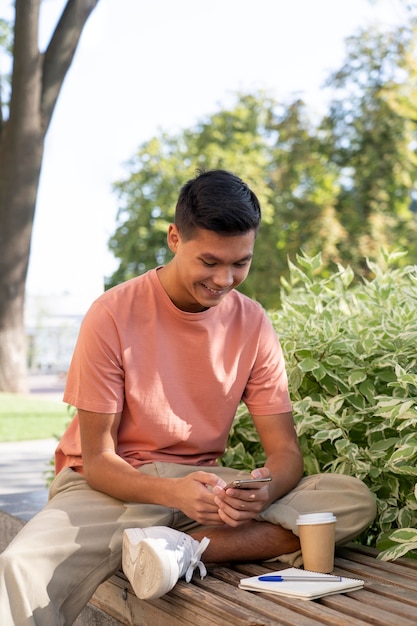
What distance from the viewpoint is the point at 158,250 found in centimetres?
2431

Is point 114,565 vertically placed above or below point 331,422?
below

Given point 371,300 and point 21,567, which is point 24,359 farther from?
point 21,567

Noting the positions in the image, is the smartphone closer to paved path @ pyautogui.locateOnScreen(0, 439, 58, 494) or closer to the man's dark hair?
the man's dark hair

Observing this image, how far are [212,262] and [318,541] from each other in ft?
2.56

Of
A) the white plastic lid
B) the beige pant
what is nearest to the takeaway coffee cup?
the white plastic lid

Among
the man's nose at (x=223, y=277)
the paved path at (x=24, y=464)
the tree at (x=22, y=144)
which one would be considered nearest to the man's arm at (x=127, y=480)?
the man's nose at (x=223, y=277)

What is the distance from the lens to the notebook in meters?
2.05

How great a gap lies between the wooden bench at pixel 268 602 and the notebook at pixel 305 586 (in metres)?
0.02

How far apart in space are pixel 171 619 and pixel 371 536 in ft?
3.18

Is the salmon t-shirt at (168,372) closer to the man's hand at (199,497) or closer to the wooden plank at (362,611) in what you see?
the man's hand at (199,497)

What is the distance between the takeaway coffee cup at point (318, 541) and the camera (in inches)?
88.7

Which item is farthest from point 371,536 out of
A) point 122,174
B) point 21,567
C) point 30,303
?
point 30,303

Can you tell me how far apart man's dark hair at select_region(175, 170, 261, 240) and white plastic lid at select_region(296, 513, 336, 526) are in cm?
77

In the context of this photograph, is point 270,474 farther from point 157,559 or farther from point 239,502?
point 157,559
